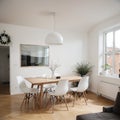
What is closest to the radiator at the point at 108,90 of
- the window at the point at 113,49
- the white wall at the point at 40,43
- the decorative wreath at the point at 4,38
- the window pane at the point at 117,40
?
the window at the point at 113,49

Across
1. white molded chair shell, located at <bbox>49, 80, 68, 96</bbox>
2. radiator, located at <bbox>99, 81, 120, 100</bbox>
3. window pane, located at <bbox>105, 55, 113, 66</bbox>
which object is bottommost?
radiator, located at <bbox>99, 81, 120, 100</bbox>

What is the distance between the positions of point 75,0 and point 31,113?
293cm

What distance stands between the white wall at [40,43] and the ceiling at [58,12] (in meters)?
0.32

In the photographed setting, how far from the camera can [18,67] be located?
506cm

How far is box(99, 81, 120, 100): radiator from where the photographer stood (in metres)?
4.24

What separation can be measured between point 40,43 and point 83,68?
2.03 meters

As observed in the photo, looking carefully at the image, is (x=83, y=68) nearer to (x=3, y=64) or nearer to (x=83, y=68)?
(x=83, y=68)

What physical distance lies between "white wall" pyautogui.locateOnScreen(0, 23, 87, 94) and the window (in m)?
1.07

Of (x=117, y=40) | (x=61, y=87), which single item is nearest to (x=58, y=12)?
(x=61, y=87)

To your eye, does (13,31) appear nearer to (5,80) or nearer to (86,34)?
(86,34)

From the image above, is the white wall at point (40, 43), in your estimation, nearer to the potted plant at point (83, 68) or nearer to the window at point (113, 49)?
the potted plant at point (83, 68)

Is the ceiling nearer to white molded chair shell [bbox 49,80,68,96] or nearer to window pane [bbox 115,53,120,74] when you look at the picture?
window pane [bbox 115,53,120,74]

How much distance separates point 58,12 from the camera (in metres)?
3.91

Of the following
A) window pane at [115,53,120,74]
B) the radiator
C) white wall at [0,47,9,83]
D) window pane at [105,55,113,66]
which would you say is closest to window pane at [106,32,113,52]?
window pane at [105,55,113,66]
